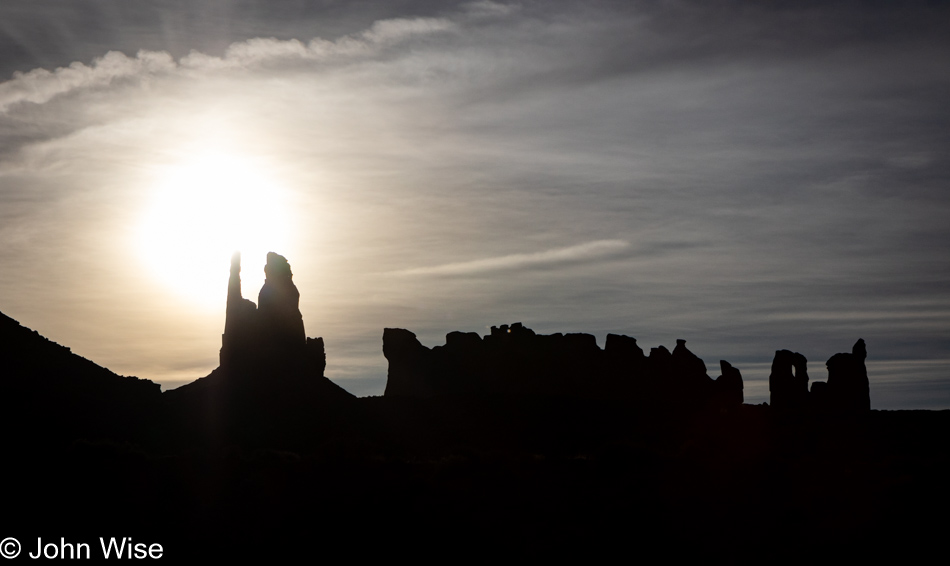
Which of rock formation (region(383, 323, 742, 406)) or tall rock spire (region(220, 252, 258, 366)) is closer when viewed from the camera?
tall rock spire (region(220, 252, 258, 366))

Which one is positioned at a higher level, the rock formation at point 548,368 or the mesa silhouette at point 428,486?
the rock formation at point 548,368

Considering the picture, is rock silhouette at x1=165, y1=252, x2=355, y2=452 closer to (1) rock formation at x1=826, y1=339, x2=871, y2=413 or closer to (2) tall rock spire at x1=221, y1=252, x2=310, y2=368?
(2) tall rock spire at x1=221, y1=252, x2=310, y2=368

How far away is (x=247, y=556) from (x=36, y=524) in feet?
28.1

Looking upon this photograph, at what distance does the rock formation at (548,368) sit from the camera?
5002 inches

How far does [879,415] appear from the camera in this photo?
303 feet

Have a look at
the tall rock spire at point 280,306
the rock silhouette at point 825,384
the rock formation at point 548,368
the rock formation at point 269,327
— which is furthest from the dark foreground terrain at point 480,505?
the rock silhouette at point 825,384

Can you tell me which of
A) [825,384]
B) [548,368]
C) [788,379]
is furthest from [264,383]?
[825,384]

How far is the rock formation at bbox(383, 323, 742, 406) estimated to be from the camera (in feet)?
417

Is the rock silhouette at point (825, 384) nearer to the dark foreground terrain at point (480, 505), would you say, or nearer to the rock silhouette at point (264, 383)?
the rock silhouette at point (264, 383)

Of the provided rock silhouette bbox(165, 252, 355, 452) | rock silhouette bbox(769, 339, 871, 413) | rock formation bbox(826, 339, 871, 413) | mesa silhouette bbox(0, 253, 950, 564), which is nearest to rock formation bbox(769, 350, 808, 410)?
rock silhouette bbox(769, 339, 871, 413)

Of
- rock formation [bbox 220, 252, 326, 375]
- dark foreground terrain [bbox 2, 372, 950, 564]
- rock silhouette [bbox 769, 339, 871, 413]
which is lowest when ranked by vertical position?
dark foreground terrain [bbox 2, 372, 950, 564]

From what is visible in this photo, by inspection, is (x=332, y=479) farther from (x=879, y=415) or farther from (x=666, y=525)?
(x=879, y=415)

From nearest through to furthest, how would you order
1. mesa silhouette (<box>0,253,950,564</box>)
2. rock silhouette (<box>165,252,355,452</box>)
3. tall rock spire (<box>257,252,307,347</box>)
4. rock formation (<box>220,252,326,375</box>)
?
mesa silhouette (<box>0,253,950,564</box>), rock silhouette (<box>165,252,355,452</box>), rock formation (<box>220,252,326,375</box>), tall rock spire (<box>257,252,307,347</box>)

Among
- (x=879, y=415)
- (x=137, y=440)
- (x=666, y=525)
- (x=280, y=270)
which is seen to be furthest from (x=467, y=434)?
(x=666, y=525)
